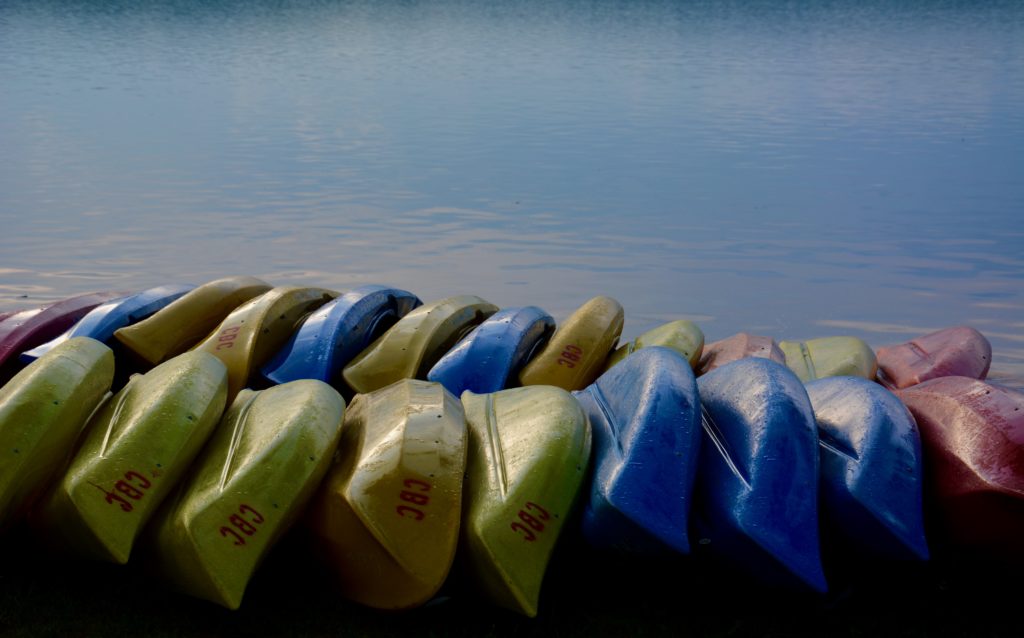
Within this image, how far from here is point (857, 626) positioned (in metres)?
3.08

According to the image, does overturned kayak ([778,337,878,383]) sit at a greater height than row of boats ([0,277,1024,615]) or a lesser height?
lesser

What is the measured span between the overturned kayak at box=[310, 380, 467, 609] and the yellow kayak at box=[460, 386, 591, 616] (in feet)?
0.30

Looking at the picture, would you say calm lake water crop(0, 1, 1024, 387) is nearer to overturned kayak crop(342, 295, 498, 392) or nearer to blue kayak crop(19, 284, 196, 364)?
overturned kayak crop(342, 295, 498, 392)

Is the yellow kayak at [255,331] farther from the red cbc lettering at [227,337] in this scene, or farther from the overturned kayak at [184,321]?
the overturned kayak at [184,321]

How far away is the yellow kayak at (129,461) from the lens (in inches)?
121

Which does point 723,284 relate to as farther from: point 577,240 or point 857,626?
point 857,626

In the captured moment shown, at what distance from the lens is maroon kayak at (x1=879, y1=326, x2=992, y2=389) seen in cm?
471

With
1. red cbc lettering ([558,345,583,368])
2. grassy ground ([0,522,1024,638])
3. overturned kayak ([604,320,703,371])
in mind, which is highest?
red cbc lettering ([558,345,583,368])

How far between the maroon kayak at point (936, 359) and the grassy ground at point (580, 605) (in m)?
1.61

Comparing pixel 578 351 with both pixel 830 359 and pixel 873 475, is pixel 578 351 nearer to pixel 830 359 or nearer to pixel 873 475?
pixel 830 359

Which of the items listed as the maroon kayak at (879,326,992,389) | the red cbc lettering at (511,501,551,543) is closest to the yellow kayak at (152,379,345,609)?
the red cbc lettering at (511,501,551,543)

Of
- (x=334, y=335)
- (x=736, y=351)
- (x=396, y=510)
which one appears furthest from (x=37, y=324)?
(x=736, y=351)

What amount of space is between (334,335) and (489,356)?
0.66 m

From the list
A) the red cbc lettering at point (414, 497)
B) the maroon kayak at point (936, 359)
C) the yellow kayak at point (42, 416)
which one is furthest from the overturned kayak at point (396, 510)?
the maroon kayak at point (936, 359)
